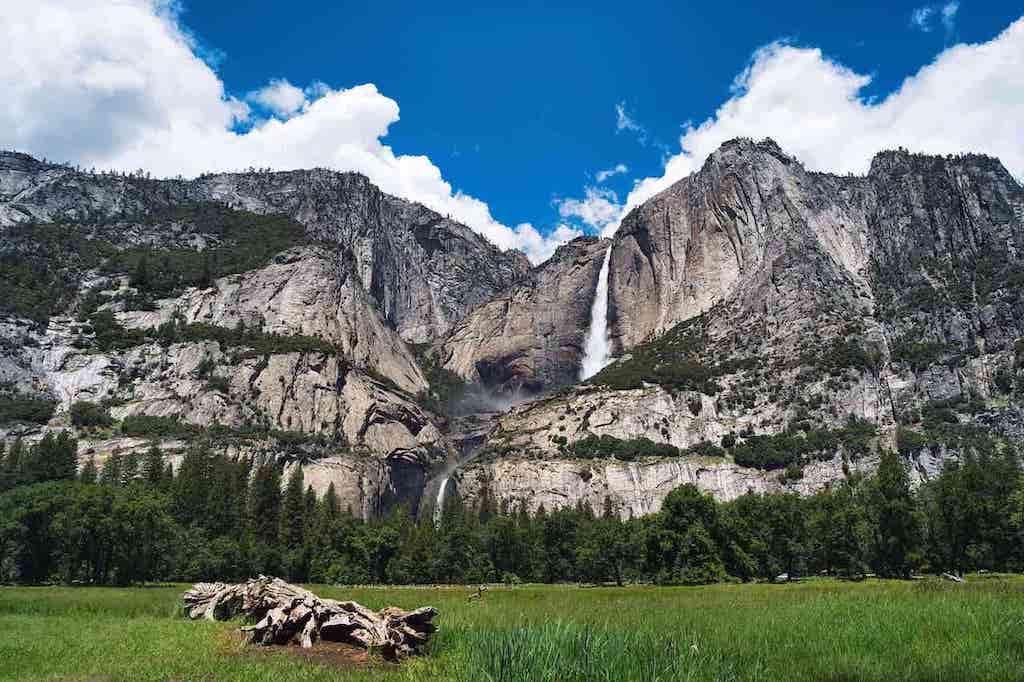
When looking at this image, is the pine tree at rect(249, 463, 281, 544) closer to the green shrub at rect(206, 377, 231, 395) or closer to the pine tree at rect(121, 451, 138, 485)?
the pine tree at rect(121, 451, 138, 485)

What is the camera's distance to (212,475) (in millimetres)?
113562

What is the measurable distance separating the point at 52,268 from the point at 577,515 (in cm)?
15069

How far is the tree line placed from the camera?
243 feet

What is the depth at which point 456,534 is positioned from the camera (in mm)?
102000

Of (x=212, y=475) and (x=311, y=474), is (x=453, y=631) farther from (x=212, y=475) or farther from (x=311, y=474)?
(x=311, y=474)

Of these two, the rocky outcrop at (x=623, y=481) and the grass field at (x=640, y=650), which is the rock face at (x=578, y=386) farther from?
the grass field at (x=640, y=650)

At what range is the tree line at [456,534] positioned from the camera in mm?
73938

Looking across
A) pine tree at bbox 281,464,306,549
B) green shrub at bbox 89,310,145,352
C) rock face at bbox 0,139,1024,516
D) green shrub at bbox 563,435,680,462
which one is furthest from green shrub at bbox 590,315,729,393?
Result: green shrub at bbox 89,310,145,352

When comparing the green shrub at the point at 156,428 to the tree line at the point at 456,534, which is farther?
the green shrub at the point at 156,428

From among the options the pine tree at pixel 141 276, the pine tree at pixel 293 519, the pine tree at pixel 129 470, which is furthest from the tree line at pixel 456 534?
the pine tree at pixel 141 276

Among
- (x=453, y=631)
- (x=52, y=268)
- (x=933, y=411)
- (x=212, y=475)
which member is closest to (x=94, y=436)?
(x=212, y=475)

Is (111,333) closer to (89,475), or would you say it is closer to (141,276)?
(141,276)

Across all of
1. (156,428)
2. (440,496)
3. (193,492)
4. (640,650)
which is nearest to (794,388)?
(440,496)

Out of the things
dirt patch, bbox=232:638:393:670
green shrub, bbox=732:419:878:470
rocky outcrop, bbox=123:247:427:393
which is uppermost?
rocky outcrop, bbox=123:247:427:393
